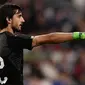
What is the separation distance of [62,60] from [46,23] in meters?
1.87

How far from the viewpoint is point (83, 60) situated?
11.9 metres

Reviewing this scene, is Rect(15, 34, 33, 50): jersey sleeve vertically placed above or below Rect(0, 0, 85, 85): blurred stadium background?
above

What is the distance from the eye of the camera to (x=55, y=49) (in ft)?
41.8

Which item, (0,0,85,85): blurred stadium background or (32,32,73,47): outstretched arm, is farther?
(0,0,85,85): blurred stadium background

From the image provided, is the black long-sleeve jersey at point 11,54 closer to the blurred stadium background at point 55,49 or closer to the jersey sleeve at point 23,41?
the jersey sleeve at point 23,41

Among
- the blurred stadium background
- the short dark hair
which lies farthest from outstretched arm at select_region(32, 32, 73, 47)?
the blurred stadium background

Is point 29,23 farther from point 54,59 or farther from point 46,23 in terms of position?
point 54,59

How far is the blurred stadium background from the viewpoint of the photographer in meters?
11.7

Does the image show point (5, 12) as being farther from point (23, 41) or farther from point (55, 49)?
point (55, 49)

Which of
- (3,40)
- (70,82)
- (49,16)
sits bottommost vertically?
(70,82)

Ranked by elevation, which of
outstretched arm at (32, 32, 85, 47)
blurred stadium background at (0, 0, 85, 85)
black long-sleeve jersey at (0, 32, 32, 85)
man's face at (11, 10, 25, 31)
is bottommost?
blurred stadium background at (0, 0, 85, 85)


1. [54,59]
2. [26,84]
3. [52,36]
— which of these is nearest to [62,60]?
[54,59]

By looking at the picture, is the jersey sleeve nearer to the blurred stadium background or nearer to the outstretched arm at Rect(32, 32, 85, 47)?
the outstretched arm at Rect(32, 32, 85, 47)

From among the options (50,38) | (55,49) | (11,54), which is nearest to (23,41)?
→ (11,54)
